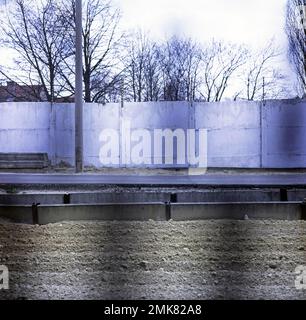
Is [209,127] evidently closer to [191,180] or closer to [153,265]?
[191,180]

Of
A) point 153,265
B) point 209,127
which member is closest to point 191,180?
point 209,127

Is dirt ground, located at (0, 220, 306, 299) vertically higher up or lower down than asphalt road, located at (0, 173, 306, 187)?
lower down

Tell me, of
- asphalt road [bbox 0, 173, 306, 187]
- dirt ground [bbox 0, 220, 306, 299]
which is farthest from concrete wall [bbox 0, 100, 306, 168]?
dirt ground [bbox 0, 220, 306, 299]

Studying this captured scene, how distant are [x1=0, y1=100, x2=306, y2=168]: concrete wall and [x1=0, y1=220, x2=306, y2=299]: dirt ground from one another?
0.39 metres

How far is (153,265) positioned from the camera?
70.5 inches

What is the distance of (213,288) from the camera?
1495 mm

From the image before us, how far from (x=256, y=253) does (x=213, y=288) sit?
14.1 inches

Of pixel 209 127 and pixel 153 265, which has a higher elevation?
pixel 209 127

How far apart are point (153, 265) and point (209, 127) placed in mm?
2282

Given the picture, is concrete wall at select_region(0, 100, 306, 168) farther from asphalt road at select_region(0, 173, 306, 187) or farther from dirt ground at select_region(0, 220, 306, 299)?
dirt ground at select_region(0, 220, 306, 299)

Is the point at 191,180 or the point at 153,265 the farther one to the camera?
the point at 191,180

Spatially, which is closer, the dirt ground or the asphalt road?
the dirt ground

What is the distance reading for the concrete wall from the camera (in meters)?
1.50

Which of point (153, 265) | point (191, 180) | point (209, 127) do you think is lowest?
point (153, 265)
